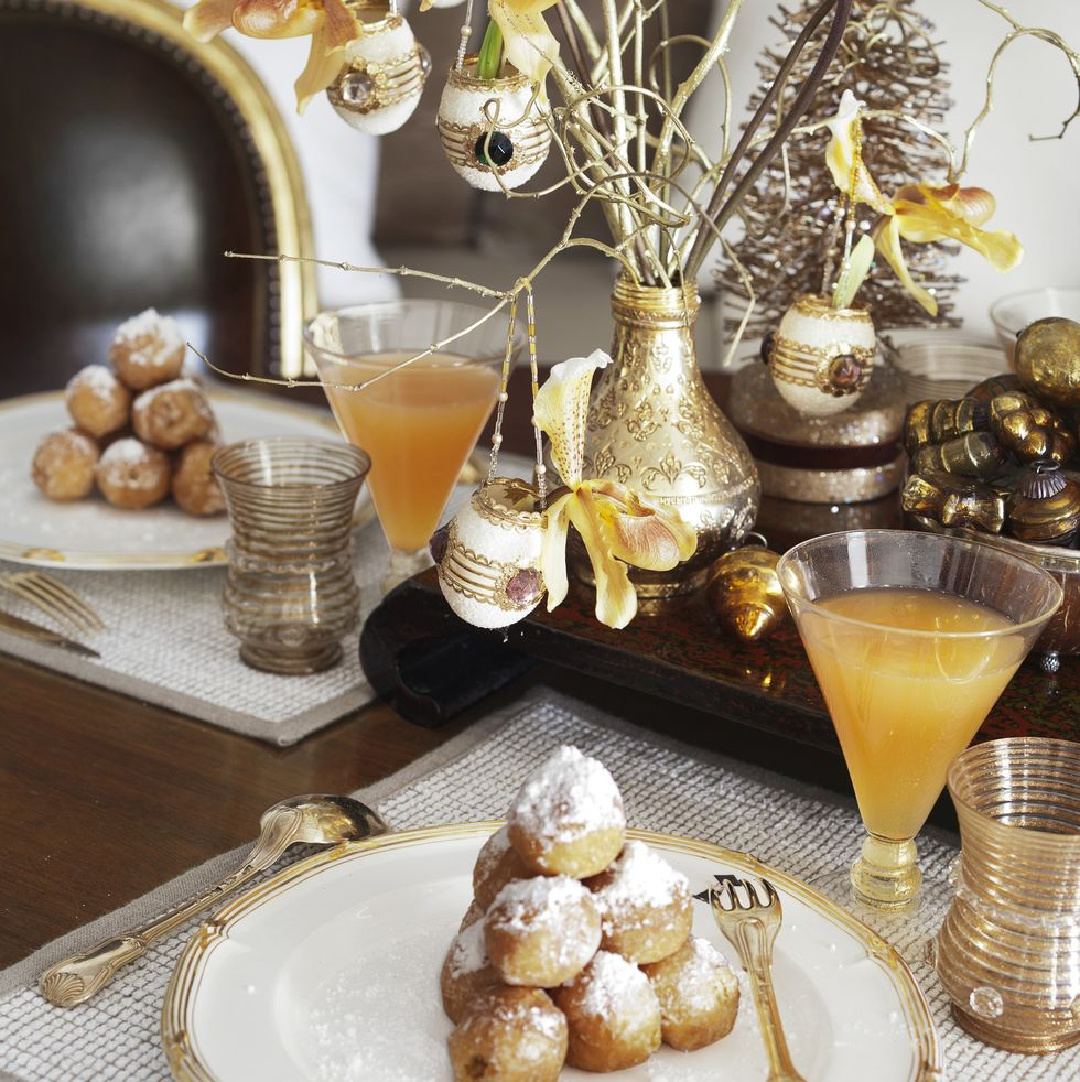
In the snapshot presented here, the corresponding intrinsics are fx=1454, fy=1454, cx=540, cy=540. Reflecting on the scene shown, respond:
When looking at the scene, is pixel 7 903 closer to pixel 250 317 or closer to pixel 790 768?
pixel 790 768

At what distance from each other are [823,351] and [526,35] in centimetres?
38

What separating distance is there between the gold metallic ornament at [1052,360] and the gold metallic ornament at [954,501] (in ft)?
0.25

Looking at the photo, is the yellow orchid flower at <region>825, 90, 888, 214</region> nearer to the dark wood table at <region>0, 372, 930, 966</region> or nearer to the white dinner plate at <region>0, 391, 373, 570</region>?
the dark wood table at <region>0, 372, 930, 966</region>

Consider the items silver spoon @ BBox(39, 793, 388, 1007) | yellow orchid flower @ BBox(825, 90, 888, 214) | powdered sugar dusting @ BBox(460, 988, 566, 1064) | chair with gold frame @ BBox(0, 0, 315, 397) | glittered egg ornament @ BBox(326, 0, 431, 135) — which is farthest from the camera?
chair with gold frame @ BBox(0, 0, 315, 397)

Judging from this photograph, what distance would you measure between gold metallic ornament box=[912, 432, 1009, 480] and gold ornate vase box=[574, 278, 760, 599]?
0.13 meters

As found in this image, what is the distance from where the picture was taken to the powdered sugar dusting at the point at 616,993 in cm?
60

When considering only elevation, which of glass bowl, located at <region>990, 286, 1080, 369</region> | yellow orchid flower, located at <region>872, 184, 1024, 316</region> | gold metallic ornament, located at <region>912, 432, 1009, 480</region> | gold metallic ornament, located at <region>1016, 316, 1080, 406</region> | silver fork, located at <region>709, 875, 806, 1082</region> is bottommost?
silver fork, located at <region>709, 875, 806, 1082</region>

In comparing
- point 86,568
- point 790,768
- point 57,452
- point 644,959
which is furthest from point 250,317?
point 644,959

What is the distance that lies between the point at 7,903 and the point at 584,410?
0.40 meters

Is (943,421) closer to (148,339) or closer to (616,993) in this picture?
(616,993)

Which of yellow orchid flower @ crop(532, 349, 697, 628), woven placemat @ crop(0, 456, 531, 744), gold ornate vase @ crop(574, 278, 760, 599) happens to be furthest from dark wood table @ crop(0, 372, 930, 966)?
yellow orchid flower @ crop(532, 349, 697, 628)

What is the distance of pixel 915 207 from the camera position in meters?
0.97

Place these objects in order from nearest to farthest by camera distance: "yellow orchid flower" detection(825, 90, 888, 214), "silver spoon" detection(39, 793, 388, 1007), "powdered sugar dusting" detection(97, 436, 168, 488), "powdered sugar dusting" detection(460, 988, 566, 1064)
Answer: "powdered sugar dusting" detection(460, 988, 566, 1064)
"silver spoon" detection(39, 793, 388, 1007)
"yellow orchid flower" detection(825, 90, 888, 214)
"powdered sugar dusting" detection(97, 436, 168, 488)

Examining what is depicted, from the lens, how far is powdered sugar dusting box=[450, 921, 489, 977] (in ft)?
2.05
